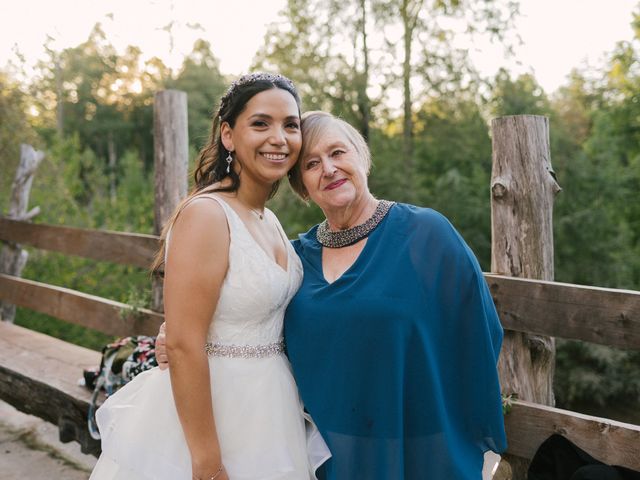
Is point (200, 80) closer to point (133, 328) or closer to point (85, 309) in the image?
point (85, 309)

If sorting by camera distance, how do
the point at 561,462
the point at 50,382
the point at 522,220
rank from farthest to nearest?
the point at 50,382, the point at 522,220, the point at 561,462

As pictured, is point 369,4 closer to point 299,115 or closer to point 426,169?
point 426,169

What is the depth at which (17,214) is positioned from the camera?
606 cm

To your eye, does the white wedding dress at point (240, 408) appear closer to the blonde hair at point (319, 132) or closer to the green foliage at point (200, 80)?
the blonde hair at point (319, 132)

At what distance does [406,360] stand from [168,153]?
8.88 feet

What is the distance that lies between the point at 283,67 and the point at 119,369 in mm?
7290

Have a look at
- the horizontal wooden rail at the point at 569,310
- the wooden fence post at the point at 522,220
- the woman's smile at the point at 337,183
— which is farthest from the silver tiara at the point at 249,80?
the horizontal wooden rail at the point at 569,310

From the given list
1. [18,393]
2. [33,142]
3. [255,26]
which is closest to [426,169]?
[255,26]

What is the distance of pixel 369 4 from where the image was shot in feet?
31.1

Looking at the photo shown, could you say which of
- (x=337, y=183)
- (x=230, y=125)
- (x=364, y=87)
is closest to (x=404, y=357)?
(x=337, y=183)

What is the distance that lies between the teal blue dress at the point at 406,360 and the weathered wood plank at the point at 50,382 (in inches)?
70.0

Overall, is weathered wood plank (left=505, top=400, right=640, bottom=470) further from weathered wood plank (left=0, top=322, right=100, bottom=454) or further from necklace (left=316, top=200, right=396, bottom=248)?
weathered wood plank (left=0, top=322, right=100, bottom=454)

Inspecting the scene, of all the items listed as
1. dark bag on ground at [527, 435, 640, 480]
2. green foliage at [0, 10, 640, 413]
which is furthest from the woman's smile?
green foliage at [0, 10, 640, 413]

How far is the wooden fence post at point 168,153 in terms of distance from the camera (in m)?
4.11
